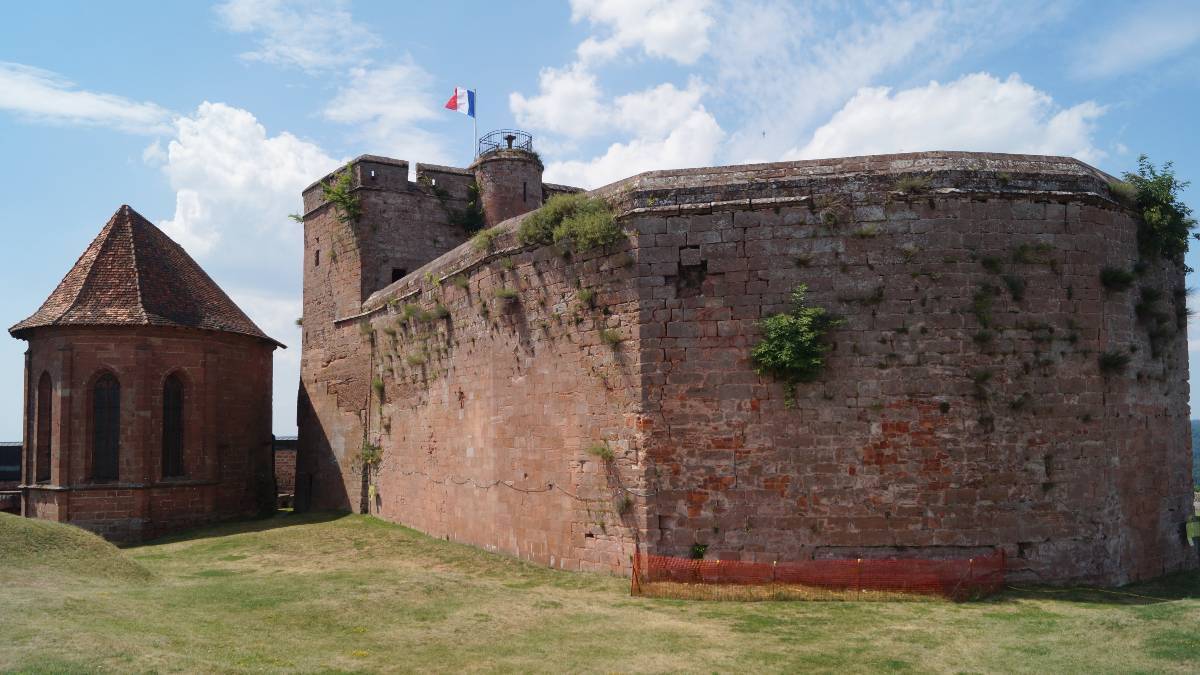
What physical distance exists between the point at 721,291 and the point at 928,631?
491 cm

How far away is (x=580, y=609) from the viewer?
11164mm

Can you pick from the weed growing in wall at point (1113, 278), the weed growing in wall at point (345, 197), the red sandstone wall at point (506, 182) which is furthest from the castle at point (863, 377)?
the weed growing in wall at point (345, 197)

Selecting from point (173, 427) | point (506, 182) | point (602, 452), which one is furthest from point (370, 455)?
point (602, 452)

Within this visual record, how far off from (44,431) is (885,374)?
20.7m

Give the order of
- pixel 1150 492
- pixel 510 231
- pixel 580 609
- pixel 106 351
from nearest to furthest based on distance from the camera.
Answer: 1. pixel 580 609
2. pixel 1150 492
3. pixel 510 231
4. pixel 106 351

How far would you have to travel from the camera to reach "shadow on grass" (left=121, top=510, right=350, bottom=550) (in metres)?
21.5

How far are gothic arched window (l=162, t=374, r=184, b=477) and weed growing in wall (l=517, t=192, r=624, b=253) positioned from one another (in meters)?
13.3

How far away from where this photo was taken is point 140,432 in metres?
22.6

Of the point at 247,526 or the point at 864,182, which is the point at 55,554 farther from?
the point at 864,182

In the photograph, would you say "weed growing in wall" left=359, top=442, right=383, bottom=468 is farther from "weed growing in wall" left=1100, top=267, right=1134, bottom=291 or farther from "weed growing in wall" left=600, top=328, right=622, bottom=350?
"weed growing in wall" left=1100, top=267, right=1134, bottom=291

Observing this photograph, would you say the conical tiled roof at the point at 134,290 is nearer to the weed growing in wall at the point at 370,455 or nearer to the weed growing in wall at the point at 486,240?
the weed growing in wall at the point at 370,455

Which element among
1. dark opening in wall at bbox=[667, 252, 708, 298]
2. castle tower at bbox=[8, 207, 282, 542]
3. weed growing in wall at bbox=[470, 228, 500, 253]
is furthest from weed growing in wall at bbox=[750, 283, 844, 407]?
castle tower at bbox=[8, 207, 282, 542]

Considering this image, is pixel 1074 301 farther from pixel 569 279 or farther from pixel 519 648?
pixel 519 648

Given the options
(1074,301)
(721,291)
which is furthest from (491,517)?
(1074,301)
